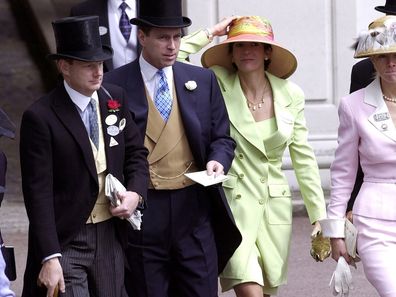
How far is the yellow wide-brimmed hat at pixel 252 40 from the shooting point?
7.25 meters

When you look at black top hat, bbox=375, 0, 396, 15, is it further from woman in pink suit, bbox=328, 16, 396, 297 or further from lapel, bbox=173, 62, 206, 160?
lapel, bbox=173, 62, 206, 160

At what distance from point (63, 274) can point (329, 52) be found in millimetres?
6416

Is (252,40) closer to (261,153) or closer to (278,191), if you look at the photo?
(261,153)

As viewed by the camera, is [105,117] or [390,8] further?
[390,8]

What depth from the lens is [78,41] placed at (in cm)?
620

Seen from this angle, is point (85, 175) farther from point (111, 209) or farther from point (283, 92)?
point (283, 92)

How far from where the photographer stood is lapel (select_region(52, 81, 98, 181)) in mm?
6125

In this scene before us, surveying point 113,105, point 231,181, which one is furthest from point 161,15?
point 231,181

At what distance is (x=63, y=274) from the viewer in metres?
6.05

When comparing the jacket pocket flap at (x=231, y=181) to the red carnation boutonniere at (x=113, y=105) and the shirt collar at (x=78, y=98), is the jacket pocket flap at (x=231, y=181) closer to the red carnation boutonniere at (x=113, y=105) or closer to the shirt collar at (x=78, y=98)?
the red carnation boutonniere at (x=113, y=105)

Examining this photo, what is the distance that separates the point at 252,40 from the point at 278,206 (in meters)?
0.89

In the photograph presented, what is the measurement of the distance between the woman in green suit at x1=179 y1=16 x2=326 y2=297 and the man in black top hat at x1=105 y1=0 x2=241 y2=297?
0.30 metres

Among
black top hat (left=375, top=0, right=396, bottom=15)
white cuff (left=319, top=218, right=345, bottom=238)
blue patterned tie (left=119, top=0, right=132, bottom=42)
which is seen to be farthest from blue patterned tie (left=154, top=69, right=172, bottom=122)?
black top hat (left=375, top=0, right=396, bottom=15)

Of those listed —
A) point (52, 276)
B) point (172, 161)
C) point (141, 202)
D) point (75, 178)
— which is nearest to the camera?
point (52, 276)
